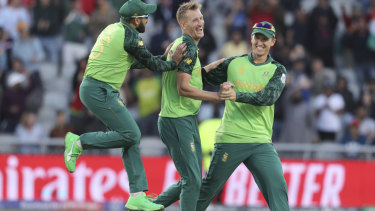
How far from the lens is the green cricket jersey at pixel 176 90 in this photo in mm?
9617

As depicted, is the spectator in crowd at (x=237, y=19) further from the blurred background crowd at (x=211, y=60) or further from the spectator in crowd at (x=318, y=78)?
the spectator in crowd at (x=318, y=78)

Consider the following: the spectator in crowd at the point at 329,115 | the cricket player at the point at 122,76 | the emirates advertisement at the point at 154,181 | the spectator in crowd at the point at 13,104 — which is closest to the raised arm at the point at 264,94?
the cricket player at the point at 122,76

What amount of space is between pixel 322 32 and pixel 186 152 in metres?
10.8

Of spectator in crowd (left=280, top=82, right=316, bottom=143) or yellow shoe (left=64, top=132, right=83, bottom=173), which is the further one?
spectator in crowd (left=280, top=82, right=316, bottom=143)

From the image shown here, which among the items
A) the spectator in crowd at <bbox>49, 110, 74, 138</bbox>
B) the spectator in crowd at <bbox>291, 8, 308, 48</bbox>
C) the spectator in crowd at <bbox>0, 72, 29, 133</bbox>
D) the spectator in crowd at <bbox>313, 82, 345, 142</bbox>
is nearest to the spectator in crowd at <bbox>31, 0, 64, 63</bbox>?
the spectator in crowd at <bbox>0, 72, 29, 133</bbox>

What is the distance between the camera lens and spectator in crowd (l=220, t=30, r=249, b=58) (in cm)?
1872

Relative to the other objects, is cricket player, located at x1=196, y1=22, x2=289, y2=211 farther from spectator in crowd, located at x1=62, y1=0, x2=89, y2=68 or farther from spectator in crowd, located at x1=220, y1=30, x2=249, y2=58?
spectator in crowd, located at x1=62, y1=0, x2=89, y2=68

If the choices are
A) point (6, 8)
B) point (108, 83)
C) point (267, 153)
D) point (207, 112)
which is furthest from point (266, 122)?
point (6, 8)

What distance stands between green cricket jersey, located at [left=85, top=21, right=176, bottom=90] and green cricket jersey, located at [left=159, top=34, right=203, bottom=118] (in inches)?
8.0

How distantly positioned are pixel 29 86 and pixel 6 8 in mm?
2546

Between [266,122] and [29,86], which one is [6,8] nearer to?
[29,86]

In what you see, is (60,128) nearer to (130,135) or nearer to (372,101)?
(372,101)

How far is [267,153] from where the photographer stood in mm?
9805

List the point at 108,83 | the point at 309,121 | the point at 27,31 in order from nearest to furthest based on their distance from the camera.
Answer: the point at 108,83, the point at 309,121, the point at 27,31
